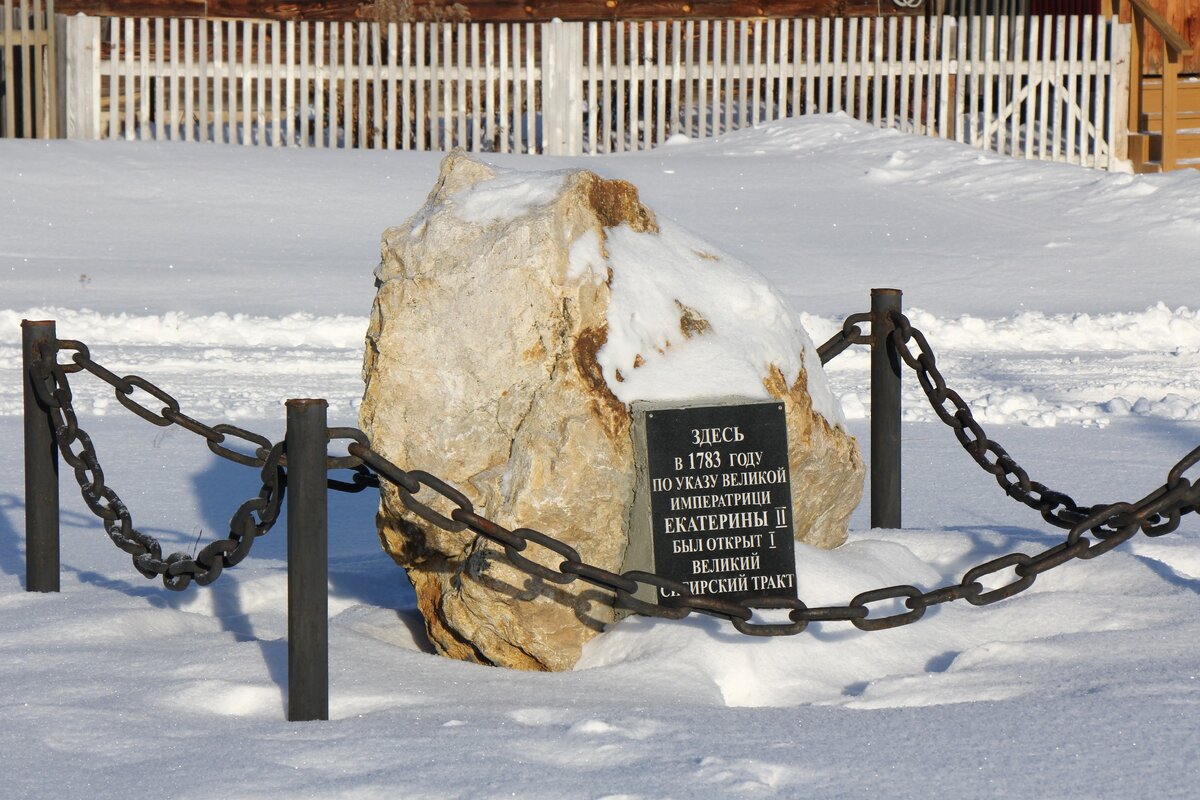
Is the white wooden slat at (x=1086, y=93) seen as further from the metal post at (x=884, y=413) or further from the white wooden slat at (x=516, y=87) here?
the metal post at (x=884, y=413)

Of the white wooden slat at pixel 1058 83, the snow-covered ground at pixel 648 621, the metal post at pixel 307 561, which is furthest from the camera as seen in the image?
the white wooden slat at pixel 1058 83

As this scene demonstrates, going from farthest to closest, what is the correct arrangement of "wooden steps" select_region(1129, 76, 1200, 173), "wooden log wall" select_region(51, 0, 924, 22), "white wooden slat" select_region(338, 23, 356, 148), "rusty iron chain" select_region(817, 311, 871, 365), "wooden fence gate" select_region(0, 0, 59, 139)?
"wooden log wall" select_region(51, 0, 924, 22)
"wooden steps" select_region(1129, 76, 1200, 173)
"white wooden slat" select_region(338, 23, 356, 148)
"wooden fence gate" select_region(0, 0, 59, 139)
"rusty iron chain" select_region(817, 311, 871, 365)

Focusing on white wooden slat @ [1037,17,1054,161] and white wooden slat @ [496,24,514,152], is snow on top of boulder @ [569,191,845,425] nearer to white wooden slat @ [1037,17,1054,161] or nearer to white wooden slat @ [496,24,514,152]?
white wooden slat @ [496,24,514,152]

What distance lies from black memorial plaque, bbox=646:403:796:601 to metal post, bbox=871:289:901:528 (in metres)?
0.85

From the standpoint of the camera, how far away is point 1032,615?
3.92 m

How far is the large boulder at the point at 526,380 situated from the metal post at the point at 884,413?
25.3 inches

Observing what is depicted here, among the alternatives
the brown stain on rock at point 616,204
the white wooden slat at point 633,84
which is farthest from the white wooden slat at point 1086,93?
the brown stain on rock at point 616,204

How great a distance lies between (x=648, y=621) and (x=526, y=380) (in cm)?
66

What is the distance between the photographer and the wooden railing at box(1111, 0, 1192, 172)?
1363 centimetres

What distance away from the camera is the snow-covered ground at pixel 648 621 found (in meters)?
2.84

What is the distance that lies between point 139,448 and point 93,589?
2.17 meters

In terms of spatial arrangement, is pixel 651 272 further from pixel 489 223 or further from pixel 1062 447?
pixel 1062 447

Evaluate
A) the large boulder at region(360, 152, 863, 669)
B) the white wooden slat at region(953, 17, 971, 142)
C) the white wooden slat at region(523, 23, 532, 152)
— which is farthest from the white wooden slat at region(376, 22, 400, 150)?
the large boulder at region(360, 152, 863, 669)

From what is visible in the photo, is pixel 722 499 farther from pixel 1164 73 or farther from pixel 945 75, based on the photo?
pixel 1164 73
